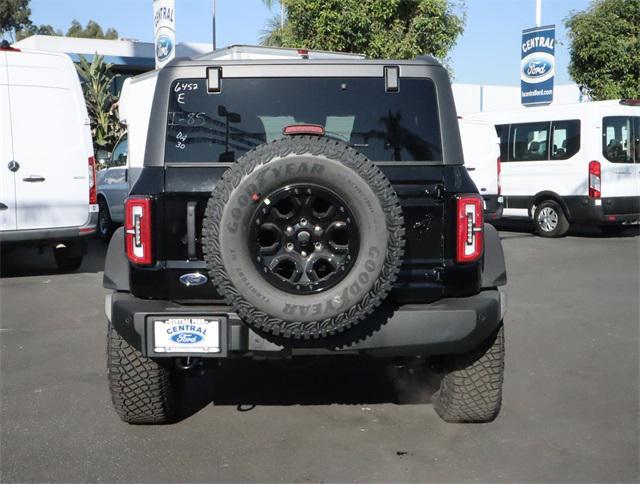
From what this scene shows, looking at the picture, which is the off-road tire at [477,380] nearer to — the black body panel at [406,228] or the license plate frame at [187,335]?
the black body panel at [406,228]

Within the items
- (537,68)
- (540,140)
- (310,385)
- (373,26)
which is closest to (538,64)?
(537,68)

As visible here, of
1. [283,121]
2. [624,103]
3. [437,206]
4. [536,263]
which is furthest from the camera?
[624,103]

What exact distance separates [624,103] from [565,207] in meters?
1.97

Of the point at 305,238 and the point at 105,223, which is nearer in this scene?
the point at 305,238

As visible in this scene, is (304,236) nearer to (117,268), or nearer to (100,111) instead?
(117,268)

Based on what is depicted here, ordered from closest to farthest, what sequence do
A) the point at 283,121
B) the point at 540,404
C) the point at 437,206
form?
the point at 437,206 < the point at 283,121 < the point at 540,404

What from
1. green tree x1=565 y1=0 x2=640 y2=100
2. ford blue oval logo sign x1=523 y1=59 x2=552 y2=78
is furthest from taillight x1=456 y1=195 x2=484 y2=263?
green tree x1=565 y1=0 x2=640 y2=100

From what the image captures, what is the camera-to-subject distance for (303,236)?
3.44m

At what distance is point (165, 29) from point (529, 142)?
25.3ft

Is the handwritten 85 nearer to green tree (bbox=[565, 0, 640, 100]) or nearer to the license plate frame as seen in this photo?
the license plate frame

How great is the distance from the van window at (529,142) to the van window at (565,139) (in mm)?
203

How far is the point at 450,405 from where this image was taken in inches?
165

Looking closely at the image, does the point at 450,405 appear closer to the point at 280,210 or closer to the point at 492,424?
the point at 492,424

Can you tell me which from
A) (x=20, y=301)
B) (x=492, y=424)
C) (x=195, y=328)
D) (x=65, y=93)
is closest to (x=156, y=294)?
(x=195, y=328)
